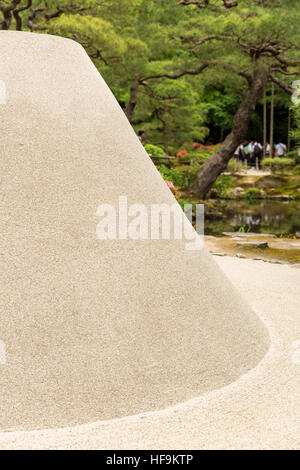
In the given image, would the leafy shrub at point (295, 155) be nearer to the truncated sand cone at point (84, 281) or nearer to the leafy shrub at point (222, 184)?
the leafy shrub at point (222, 184)

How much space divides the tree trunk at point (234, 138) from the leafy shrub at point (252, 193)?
4.56m

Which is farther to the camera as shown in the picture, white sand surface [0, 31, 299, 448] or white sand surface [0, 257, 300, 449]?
white sand surface [0, 31, 299, 448]

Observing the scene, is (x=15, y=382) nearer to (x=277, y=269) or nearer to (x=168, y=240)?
(x=168, y=240)

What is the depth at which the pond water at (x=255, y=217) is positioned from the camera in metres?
13.1

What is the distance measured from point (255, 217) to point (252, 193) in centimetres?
488

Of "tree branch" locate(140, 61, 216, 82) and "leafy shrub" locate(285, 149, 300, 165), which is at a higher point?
"tree branch" locate(140, 61, 216, 82)

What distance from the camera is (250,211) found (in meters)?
16.6

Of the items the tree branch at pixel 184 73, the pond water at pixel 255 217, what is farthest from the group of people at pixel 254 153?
the tree branch at pixel 184 73

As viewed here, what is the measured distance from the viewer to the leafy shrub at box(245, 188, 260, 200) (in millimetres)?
19906

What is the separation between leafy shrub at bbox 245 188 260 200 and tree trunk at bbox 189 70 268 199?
4558 mm

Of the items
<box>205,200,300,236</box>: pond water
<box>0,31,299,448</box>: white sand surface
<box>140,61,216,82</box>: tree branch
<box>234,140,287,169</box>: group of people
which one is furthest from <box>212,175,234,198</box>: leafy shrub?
<box>0,31,299,448</box>: white sand surface

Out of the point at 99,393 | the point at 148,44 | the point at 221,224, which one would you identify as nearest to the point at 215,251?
the point at 221,224

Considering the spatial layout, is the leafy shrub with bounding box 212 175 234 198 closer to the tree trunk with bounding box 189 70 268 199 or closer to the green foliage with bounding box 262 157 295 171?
the tree trunk with bounding box 189 70 268 199

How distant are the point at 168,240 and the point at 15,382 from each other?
152 cm
